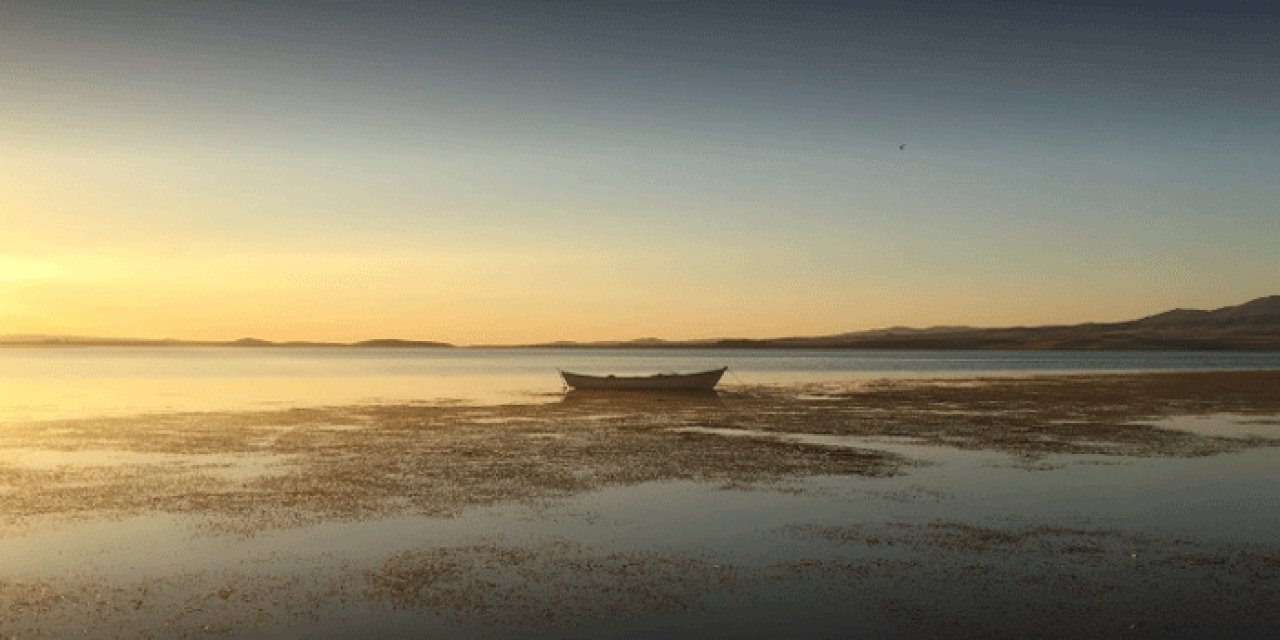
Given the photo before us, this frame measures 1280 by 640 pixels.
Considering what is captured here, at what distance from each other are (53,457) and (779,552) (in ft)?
71.6

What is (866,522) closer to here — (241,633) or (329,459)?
(241,633)

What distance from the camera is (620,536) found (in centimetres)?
1673

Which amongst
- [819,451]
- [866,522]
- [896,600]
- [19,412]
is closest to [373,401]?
[19,412]

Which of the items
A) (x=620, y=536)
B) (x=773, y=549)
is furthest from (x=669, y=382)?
(x=773, y=549)

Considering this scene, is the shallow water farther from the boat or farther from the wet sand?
the boat

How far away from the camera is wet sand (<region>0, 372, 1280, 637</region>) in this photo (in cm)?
1210

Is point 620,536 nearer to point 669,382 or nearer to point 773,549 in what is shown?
point 773,549

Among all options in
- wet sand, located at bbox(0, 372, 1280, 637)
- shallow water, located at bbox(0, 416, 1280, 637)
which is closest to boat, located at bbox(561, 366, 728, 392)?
wet sand, located at bbox(0, 372, 1280, 637)

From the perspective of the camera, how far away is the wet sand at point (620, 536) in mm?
12102

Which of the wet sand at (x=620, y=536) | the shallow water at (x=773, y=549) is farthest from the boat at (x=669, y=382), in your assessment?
the shallow water at (x=773, y=549)

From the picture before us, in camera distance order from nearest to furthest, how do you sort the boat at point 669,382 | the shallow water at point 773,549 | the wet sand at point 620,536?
Answer: the shallow water at point 773,549 → the wet sand at point 620,536 → the boat at point 669,382

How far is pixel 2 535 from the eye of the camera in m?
16.9

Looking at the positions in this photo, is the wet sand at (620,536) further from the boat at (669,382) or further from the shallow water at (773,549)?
the boat at (669,382)

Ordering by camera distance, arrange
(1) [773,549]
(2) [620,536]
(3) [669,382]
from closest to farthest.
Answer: (1) [773,549], (2) [620,536], (3) [669,382]
